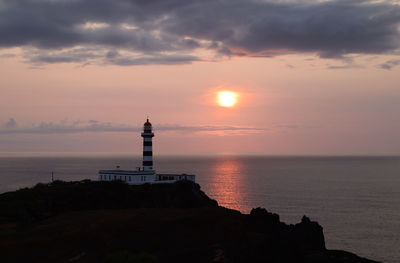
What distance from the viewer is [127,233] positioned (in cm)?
3869

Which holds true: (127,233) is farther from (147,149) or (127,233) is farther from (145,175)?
(147,149)

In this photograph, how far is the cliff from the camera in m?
34.1

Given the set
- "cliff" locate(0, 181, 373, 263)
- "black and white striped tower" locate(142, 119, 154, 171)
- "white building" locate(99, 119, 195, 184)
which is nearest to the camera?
"cliff" locate(0, 181, 373, 263)

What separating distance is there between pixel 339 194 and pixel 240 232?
9901 centimetres

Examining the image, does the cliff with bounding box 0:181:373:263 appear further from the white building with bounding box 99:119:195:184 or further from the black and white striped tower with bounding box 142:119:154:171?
the black and white striped tower with bounding box 142:119:154:171

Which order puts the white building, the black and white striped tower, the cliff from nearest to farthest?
the cliff < the white building < the black and white striped tower

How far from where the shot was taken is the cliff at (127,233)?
112ft

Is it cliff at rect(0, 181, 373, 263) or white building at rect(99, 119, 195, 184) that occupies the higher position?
white building at rect(99, 119, 195, 184)

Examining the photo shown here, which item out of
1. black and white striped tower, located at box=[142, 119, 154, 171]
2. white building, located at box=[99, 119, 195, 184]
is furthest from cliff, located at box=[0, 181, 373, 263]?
black and white striped tower, located at box=[142, 119, 154, 171]

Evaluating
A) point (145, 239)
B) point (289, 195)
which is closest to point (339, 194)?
point (289, 195)

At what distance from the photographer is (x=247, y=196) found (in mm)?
131250

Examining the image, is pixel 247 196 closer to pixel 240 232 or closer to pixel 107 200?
pixel 107 200

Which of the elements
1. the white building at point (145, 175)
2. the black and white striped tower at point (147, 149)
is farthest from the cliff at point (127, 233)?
the black and white striped tower at point (147, 149)

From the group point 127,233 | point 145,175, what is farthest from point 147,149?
point 127,233
